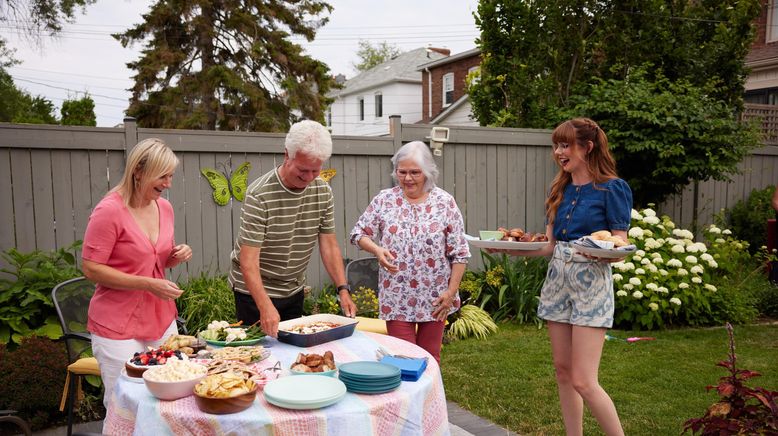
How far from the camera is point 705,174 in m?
7.34

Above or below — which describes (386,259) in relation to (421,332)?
above

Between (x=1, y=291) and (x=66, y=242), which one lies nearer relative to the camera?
(x=1, y=291)

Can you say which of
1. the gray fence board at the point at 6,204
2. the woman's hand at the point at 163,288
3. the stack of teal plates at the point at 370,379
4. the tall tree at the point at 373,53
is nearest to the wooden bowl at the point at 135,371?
the woman's hand at the point at 163,288

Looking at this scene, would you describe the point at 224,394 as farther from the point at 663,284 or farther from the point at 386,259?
the point at 663,284

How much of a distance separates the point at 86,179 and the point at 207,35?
48.1 ft

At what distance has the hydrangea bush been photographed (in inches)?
231

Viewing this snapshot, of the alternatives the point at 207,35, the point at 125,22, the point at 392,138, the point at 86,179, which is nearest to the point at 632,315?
the point at 392,138

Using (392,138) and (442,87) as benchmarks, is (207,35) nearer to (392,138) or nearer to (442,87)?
(442,87)

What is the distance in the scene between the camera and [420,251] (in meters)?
3.10

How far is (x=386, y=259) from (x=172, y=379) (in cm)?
142

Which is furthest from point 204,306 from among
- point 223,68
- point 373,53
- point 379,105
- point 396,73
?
point 373,53

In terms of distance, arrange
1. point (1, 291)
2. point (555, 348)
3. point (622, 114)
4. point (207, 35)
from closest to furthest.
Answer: point (555, 348) → point (1, 291) → point (622, 114) → point (207, 35)

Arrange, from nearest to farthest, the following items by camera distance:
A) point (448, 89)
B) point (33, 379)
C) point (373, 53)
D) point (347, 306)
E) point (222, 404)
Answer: point (222, 404)
point (347, 306)
point (33, 379)
point (448, 89)
point (373, 53)

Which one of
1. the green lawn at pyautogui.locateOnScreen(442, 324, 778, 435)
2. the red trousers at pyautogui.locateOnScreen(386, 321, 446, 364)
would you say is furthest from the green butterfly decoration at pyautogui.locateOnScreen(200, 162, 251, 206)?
the red trousers at pyautogui.locateOnScreen(386, 321, 446, 364)
